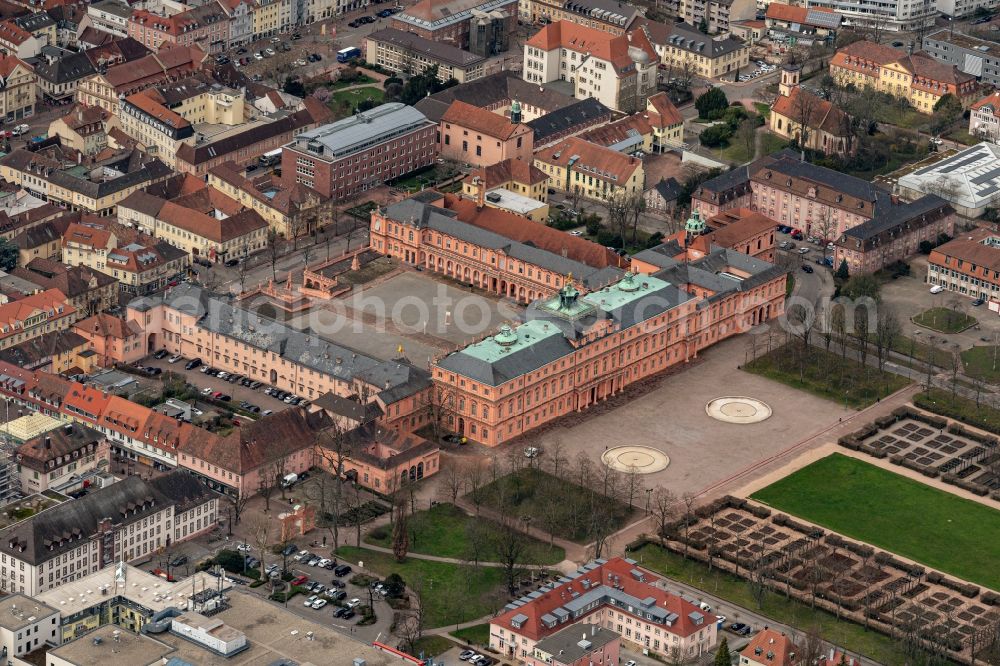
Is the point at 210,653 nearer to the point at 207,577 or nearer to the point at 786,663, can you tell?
the point at 207,577

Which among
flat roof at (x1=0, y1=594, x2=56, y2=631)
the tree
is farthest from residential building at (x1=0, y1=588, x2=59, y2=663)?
the tree

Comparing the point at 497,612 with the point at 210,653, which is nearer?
the point at 210,653

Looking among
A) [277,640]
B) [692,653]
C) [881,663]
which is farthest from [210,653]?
[881,663]

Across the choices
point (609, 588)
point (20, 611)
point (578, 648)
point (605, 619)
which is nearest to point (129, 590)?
point (20, 611)

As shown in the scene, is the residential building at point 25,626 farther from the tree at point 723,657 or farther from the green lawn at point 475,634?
the tree at point 723,657

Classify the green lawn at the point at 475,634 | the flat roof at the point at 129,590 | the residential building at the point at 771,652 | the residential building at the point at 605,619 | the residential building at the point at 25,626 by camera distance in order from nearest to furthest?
the residential building at the point at 25,626 < the residential building at the point at 771,652 < the flat roof at the point at 129,590 < the residential building at the point at 605,619 < the green lawn at the point at 475,634

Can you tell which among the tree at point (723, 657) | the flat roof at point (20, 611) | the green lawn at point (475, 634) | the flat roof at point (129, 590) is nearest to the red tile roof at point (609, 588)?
the green lawn at point (475, 634)
